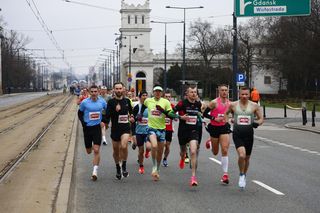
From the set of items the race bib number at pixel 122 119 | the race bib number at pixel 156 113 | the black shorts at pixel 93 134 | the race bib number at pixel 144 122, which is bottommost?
the black shorts at pixel 93 134

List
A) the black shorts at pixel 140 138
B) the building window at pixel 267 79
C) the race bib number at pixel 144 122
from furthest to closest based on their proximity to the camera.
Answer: the building window at pixel 267 79 → the black shorts at pixel 140 138 → the race bib number at pixel 144 122

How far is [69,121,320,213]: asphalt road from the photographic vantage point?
8445 mm

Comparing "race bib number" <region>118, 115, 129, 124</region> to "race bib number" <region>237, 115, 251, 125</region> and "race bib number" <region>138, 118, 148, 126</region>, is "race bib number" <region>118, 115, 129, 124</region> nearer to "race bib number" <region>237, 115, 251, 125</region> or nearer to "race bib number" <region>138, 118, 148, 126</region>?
"race bib number" <region>138, 118, 148, 126</region>

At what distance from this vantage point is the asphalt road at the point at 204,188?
845cm

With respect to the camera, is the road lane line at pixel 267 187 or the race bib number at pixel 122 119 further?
the race bib number at pixel 122 119

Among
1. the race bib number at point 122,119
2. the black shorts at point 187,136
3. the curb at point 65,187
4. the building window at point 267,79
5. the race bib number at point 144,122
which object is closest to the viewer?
the curb at point 65,187

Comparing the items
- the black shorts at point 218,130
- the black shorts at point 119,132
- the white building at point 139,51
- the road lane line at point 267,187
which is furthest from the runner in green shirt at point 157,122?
the white building at point 139,51

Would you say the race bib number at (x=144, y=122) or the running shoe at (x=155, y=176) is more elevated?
the race bib number at (x=144, y=122)

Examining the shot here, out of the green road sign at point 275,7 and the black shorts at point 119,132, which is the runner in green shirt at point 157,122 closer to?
the black shorts at point 119,132

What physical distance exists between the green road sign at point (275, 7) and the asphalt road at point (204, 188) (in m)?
12.3

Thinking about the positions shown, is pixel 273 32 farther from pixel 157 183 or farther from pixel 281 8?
pixel 157 183

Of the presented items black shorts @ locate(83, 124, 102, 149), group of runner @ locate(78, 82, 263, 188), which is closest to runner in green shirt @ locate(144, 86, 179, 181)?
group of runner @ locate(78, 82, 263, 188)

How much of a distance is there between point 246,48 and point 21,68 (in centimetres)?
7159

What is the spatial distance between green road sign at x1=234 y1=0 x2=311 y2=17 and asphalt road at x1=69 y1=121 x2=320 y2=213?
12.3 m
